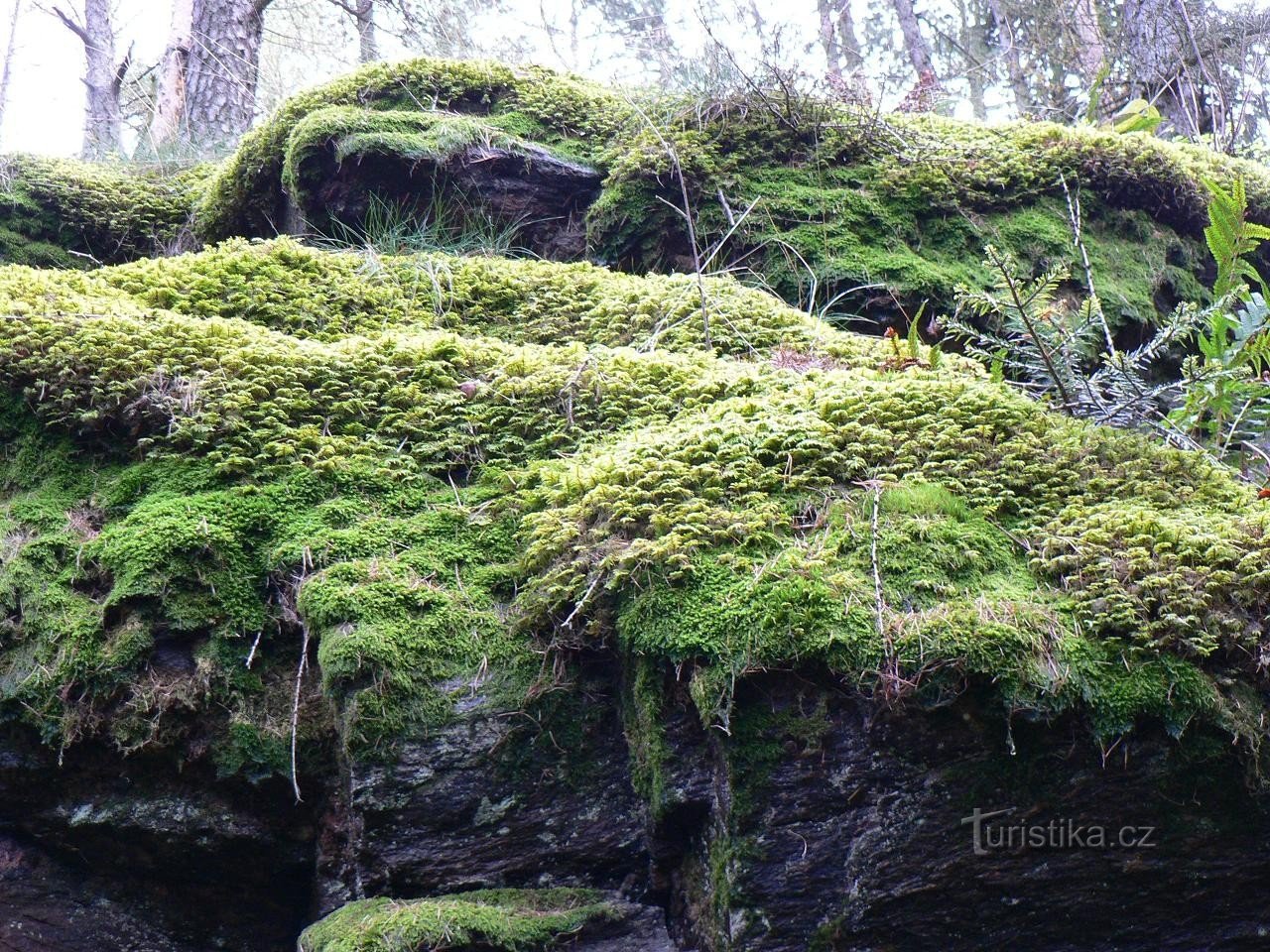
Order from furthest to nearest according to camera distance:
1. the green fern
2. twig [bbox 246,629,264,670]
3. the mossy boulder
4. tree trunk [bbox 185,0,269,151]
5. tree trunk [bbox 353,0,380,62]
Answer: tree trunk [bbox 353,0,380,62]
tree trunk [bbox 185,0,269,151]
the mossy boulder
the green fern
twig [bbox 246,629,264,670]

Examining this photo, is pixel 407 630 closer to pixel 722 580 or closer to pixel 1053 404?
pixel 722 580

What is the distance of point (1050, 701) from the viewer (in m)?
2.34

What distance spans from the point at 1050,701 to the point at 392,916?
1728 millimetres

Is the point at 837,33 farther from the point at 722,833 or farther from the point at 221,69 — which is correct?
the point at 722,833

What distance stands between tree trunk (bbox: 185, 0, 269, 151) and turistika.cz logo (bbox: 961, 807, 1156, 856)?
8123mm

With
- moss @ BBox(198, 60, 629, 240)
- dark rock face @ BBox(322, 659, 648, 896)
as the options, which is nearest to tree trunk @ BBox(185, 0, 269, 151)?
moss @ BBox(198, 60, 629, 240)

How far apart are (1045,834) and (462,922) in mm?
1463

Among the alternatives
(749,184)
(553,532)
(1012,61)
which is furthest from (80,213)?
(1012,61)

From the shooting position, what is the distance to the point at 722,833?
2.44m

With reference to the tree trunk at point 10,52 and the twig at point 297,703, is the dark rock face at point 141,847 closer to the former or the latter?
the twig at point 297,703

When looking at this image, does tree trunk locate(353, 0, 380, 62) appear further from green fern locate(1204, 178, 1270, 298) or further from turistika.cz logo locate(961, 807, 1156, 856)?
turistika.cz logo locate(961, 807, 1156, 856)

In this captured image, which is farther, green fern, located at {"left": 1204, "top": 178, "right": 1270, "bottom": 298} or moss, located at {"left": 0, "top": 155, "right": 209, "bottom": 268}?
moss, located at {"left": 0, "top": 155, "right": 209, "bottom": 268}

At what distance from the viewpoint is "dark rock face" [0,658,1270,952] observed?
235cm

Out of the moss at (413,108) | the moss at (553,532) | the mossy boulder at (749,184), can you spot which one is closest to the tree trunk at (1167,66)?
the mossy boulder at (749,184)
